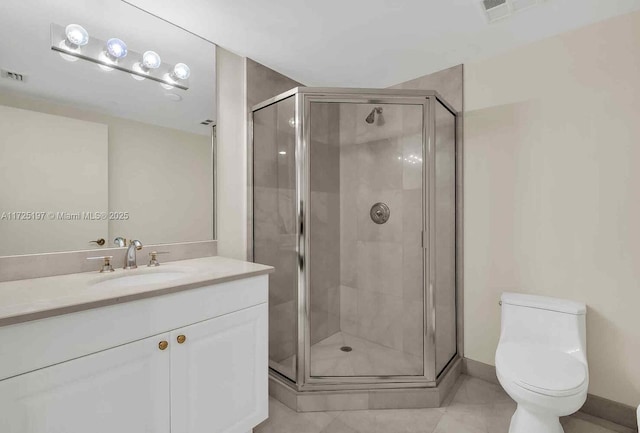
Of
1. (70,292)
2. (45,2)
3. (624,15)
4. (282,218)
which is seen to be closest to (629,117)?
(624,15)

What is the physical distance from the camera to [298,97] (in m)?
1.88

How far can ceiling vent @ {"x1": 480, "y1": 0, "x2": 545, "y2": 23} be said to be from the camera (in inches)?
62.1

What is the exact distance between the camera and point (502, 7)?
63.8 inches

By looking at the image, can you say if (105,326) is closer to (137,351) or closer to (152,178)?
(137,351)

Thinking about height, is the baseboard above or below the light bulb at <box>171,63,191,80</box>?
below

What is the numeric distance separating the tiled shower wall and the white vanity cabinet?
3.89ft

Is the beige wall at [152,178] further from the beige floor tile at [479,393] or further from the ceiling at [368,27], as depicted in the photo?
the beige floor tile at [479,393]

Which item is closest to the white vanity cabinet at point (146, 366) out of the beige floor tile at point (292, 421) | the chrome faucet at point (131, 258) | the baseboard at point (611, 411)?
the beige floor tile at point (292, 421)

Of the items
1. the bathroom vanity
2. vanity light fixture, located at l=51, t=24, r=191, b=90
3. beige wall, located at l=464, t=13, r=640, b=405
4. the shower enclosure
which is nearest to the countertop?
the bathroom vanity

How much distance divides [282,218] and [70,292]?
1.19 m

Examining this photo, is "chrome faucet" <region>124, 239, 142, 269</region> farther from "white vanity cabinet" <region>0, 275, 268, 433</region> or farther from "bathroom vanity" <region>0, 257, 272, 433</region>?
"white vanity cabinet" <region>0, 275, 268, 433</region>

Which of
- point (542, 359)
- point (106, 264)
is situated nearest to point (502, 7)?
point (542, 359)

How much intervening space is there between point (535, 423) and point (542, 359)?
303mm

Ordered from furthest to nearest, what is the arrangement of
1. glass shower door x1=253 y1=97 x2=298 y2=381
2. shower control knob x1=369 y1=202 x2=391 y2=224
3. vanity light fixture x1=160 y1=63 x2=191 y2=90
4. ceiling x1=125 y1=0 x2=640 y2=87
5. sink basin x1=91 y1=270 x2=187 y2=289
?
shower control knob x1=369 y1=202 x2=391 y2=224
glass shower door x1=253 y1=97 x2=298 y2=381
vanity light fixture x1=160 y1=63 x2=191 y2=90
ceiling x1=125 y1=0 x2=640 y2=87
sink basin x1=91 y1=270 x2=187 y2=289
